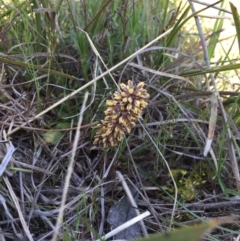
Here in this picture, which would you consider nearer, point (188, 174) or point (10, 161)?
point (10, 161)

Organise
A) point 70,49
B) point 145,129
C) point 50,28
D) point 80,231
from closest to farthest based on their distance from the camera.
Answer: point 80,231 → point 145,129 → point 50,28 → point 70,49

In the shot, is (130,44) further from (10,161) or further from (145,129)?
(10,161)

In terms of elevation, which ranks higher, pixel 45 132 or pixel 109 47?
pixel 109 47

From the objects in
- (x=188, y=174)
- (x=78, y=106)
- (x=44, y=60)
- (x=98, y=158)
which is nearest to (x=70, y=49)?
(x=44, y=60)

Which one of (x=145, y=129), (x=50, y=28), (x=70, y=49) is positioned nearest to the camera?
(x=145, y=129)

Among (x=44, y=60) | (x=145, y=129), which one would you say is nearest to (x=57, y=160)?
(x=145, y=129)

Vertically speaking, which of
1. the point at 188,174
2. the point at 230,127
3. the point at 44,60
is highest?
the point at 44,60

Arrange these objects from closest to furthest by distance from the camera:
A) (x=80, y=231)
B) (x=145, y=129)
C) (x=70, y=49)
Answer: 1. (x=80, y=231)
2. (x=145, y=129)
3. (x=70, y=49)

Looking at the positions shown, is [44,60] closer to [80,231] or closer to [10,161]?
[10,161]

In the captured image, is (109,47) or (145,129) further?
(109,47)
